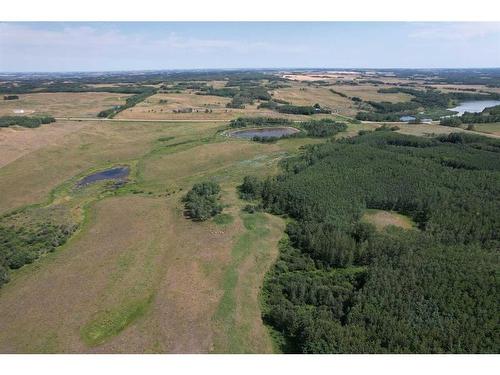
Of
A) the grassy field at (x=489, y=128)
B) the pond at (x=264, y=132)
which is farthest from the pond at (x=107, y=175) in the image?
the grassy field at (x=489, y=128)

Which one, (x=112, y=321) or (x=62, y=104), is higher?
(x=62, y=104)

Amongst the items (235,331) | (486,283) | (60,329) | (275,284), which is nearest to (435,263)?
(486,283)

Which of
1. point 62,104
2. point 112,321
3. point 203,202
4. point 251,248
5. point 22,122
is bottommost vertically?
point 112,321

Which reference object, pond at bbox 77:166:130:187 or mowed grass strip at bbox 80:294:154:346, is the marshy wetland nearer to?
mowed grass strip at bbox 80:294:154:346

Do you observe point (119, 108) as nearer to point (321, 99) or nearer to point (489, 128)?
point (321, 99)

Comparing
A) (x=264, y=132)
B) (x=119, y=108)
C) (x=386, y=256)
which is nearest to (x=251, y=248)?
(x=386, y=256)
